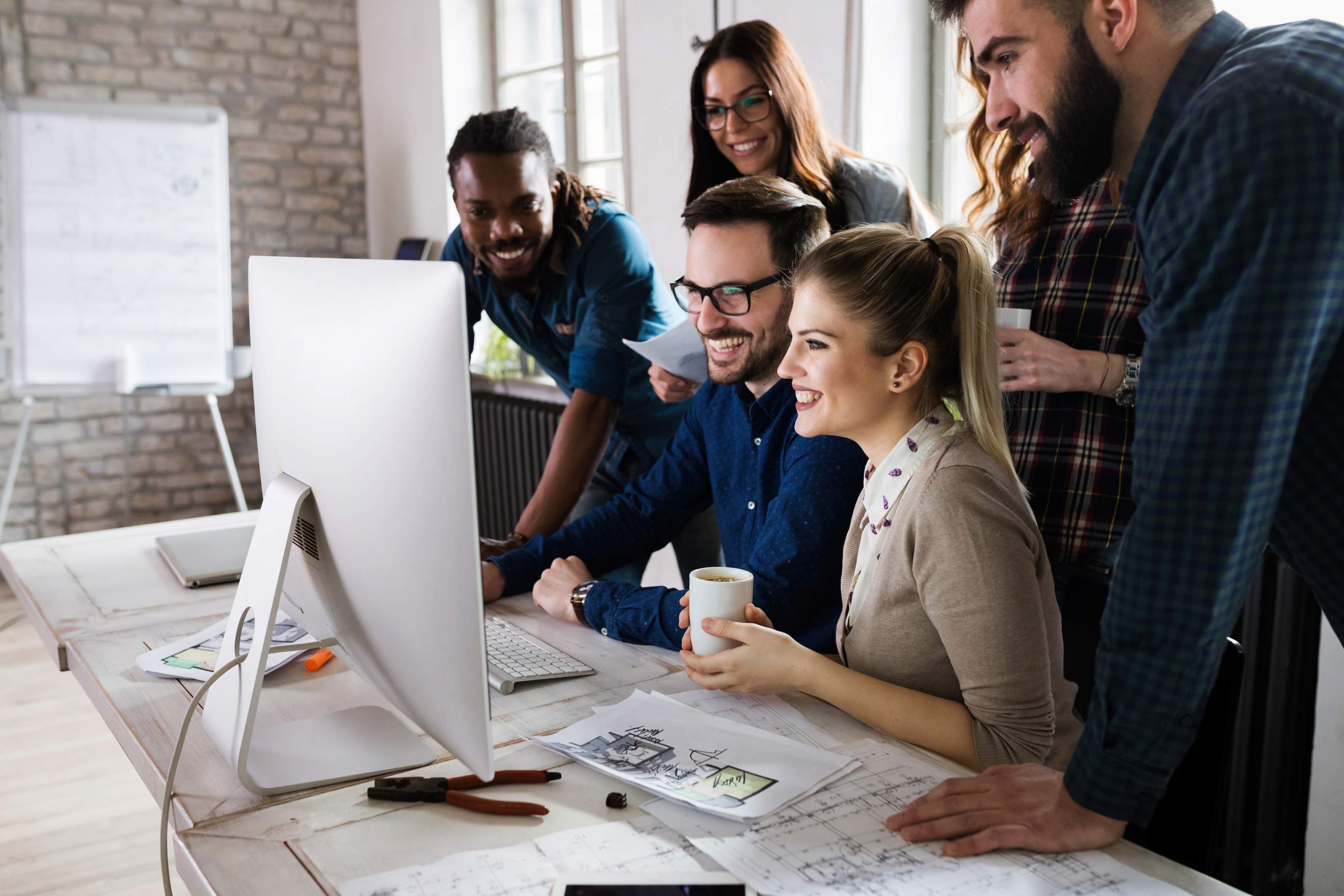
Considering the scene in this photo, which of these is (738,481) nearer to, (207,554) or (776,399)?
(776,399)

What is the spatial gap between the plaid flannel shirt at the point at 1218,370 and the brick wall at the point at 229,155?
15.7 feet

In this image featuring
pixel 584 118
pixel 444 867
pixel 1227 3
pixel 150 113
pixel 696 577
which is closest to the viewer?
pixel 444 867

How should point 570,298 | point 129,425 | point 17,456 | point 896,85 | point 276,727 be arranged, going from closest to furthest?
1. point 276,727
2. point 570,298
3. point 896,85
4. point 17,456
5. point 129,425

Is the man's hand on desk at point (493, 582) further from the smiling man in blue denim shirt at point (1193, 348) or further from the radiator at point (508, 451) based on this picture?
the radiator at point (508, 451)

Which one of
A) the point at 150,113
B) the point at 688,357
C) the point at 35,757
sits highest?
the point at 150,113

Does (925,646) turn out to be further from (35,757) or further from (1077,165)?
(35,757)

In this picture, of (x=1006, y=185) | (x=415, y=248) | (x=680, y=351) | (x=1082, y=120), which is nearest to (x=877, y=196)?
(x=1006, y=185)

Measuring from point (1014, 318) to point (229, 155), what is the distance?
4572mm

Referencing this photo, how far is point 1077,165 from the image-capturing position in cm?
108

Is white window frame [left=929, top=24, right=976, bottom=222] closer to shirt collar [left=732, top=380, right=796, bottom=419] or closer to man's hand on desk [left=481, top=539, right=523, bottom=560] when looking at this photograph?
shirt collar [left=732, top=380, right=796, bottom=419]

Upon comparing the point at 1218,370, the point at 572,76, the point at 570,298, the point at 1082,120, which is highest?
the point at 572,76

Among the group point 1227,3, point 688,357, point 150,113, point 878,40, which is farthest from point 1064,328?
point 150,113

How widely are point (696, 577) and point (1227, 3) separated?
169 cm

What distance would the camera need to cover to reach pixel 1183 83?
0.96 meters
